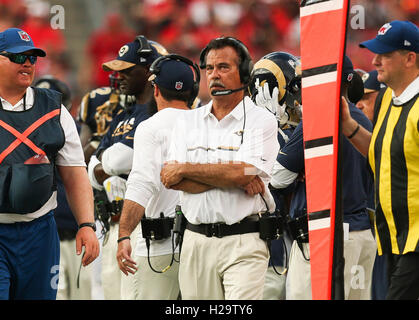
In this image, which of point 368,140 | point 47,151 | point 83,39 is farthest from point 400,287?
point 83,39

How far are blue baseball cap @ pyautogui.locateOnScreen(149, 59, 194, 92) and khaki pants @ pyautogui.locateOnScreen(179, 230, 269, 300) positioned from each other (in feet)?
4.92

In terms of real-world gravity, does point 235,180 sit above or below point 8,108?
below

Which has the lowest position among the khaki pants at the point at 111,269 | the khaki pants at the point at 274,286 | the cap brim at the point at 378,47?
the khaki pants at the point at 111,269

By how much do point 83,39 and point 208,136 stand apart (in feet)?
29.8

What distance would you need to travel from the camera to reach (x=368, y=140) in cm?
517

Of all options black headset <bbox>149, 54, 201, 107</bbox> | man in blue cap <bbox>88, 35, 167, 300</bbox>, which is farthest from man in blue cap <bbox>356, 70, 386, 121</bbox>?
black headset <bbox>149, 54, 201, 107</bbox>

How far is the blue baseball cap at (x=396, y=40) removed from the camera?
5.18 meters

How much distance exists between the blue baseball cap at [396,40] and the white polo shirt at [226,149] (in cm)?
87

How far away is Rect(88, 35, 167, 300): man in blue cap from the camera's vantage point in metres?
6.63

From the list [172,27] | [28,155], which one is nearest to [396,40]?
[28,155]

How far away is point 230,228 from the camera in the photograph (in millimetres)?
4809
